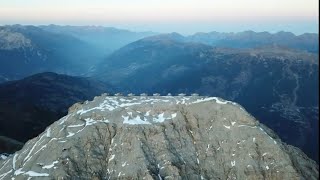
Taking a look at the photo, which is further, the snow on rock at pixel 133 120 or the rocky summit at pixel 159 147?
the snow on rock at pixel 133 120

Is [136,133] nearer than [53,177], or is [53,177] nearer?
[53,177]

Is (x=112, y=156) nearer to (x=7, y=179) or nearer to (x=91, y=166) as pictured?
(x=91, y=166)

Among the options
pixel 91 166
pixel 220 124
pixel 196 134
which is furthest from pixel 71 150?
pixel 220 124

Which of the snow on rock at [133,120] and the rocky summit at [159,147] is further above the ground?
the snow on rock at [133,120]

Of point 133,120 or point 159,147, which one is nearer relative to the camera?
point 159,147

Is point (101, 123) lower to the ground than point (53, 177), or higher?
higher

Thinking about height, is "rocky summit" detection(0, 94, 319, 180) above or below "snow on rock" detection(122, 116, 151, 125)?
below

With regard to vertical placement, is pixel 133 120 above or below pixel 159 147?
above

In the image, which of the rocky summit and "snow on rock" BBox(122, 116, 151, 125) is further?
"snow on rock" BBox(122, 116, 151, 125)
